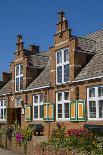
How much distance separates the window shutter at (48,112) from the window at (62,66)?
1.81 m

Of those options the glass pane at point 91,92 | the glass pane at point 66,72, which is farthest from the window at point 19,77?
the glass pane at point 91,92

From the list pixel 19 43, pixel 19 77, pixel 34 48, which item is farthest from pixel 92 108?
pixel 34 48

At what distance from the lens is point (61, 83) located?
24.2 metres

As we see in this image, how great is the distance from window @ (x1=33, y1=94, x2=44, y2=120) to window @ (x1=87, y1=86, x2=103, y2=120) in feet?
19.3

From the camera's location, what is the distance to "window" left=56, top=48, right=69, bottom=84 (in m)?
24.1

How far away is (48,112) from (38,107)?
192cm

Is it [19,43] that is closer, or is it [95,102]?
[95,102]

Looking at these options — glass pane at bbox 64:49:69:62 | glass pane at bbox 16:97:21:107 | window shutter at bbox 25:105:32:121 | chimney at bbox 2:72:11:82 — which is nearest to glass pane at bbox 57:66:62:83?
glass pane at bbox 64:49:69:62

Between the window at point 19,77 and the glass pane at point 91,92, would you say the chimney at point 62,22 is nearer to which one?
the glass pane at point 91,92

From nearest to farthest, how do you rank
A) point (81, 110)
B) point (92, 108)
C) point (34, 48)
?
point (92, 108), point (81, 110), point (34, 48)

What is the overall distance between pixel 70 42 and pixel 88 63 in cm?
185

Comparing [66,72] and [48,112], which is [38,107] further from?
[66,72]

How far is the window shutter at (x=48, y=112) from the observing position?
2480 centimetres

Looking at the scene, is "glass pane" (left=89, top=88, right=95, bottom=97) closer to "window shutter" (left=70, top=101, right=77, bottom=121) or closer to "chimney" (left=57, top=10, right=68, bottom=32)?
"window shutter" (left=70, top=101, right=77, bottom=121)
